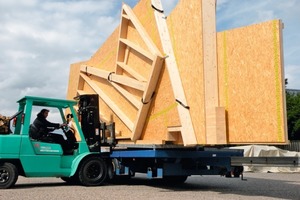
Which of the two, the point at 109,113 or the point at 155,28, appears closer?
the point at 155,28

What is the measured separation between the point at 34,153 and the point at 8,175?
0.77 m

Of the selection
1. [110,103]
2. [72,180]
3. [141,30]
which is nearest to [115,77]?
[110,103]

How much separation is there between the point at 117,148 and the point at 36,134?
2.10 meters

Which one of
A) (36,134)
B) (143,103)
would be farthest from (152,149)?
(36,134)

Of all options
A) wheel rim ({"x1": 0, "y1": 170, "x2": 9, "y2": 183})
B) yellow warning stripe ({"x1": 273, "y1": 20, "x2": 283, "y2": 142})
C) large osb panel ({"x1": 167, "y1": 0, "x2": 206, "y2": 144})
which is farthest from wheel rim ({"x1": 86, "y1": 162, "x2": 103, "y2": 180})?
yellow warning stripe ({"x1": 273, "y1": 20, "x2": 283, "y2": 142})

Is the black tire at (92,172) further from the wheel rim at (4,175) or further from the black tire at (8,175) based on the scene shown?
the wheel rim at (4,175)

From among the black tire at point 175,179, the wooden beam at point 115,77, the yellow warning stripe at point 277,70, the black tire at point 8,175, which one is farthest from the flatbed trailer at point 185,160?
the yellow warning stripe at point 277,70

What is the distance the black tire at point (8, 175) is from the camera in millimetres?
9469

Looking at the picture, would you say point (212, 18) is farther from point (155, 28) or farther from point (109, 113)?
point (109, 113)

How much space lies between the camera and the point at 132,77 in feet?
34.8

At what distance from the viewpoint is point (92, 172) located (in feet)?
34.3

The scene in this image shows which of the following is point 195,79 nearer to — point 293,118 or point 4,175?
point 4,175

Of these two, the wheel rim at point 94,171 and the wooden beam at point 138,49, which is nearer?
the wooden beam at point 138,49

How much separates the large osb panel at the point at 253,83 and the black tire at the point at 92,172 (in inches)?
163
